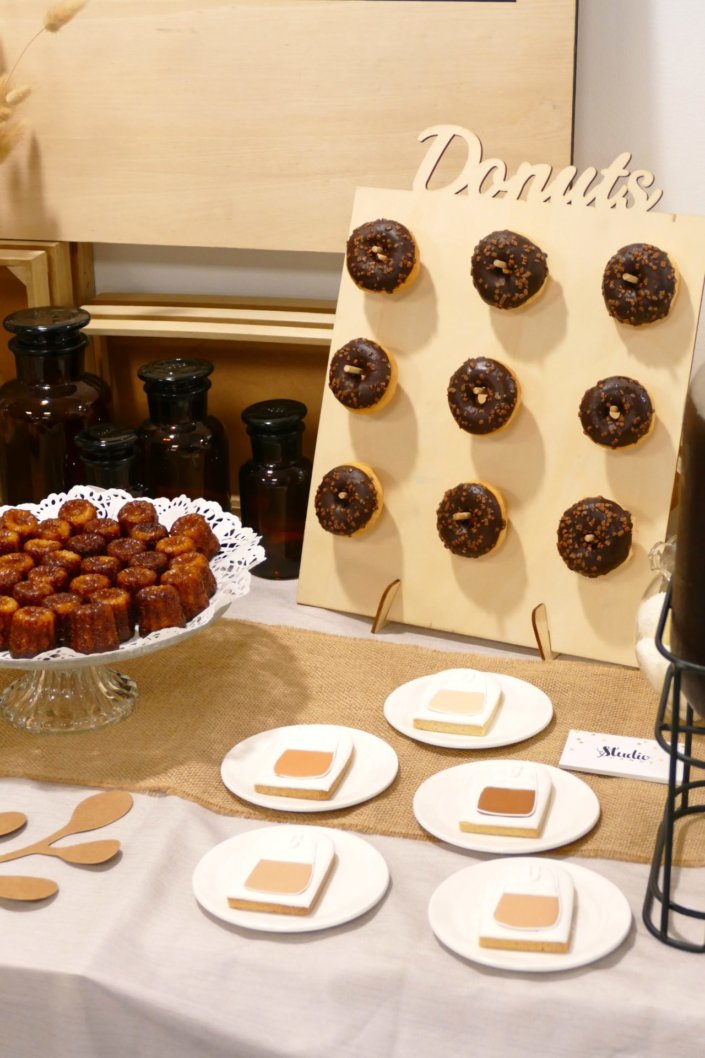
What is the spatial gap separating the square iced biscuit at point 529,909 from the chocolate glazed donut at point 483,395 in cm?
51

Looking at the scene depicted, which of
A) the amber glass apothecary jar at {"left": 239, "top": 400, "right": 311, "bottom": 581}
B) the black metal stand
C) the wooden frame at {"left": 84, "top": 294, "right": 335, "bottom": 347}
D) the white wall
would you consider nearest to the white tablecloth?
the black metal stand

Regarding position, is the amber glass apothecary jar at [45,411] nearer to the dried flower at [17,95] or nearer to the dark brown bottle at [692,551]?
the dried flower at [17,95]

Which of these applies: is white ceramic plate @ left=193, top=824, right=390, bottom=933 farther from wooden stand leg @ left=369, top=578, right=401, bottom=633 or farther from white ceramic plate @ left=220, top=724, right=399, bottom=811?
wooden stand leg @ left=369, top=578, right=401, bottom=633

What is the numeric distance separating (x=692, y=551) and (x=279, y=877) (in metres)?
0.39

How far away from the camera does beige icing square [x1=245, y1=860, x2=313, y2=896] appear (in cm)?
88

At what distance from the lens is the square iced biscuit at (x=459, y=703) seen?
111 centimetres

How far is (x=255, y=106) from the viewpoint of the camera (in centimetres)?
151

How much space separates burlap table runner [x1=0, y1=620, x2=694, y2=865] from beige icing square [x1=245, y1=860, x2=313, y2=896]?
94mm

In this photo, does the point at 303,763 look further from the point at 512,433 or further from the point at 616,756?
the point at 512,433

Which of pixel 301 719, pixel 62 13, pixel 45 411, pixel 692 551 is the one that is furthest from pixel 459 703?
pixel 62 13

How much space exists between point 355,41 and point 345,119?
91 millimetres

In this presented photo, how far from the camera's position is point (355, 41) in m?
1.45

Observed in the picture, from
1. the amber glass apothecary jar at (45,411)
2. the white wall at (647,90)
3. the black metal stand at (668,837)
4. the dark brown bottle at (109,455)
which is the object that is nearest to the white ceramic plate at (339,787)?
the black metal stand at (668,837)

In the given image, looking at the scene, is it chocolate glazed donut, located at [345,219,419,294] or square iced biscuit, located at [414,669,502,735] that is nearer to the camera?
square iced biscuit, located at [414,669,502,735]
